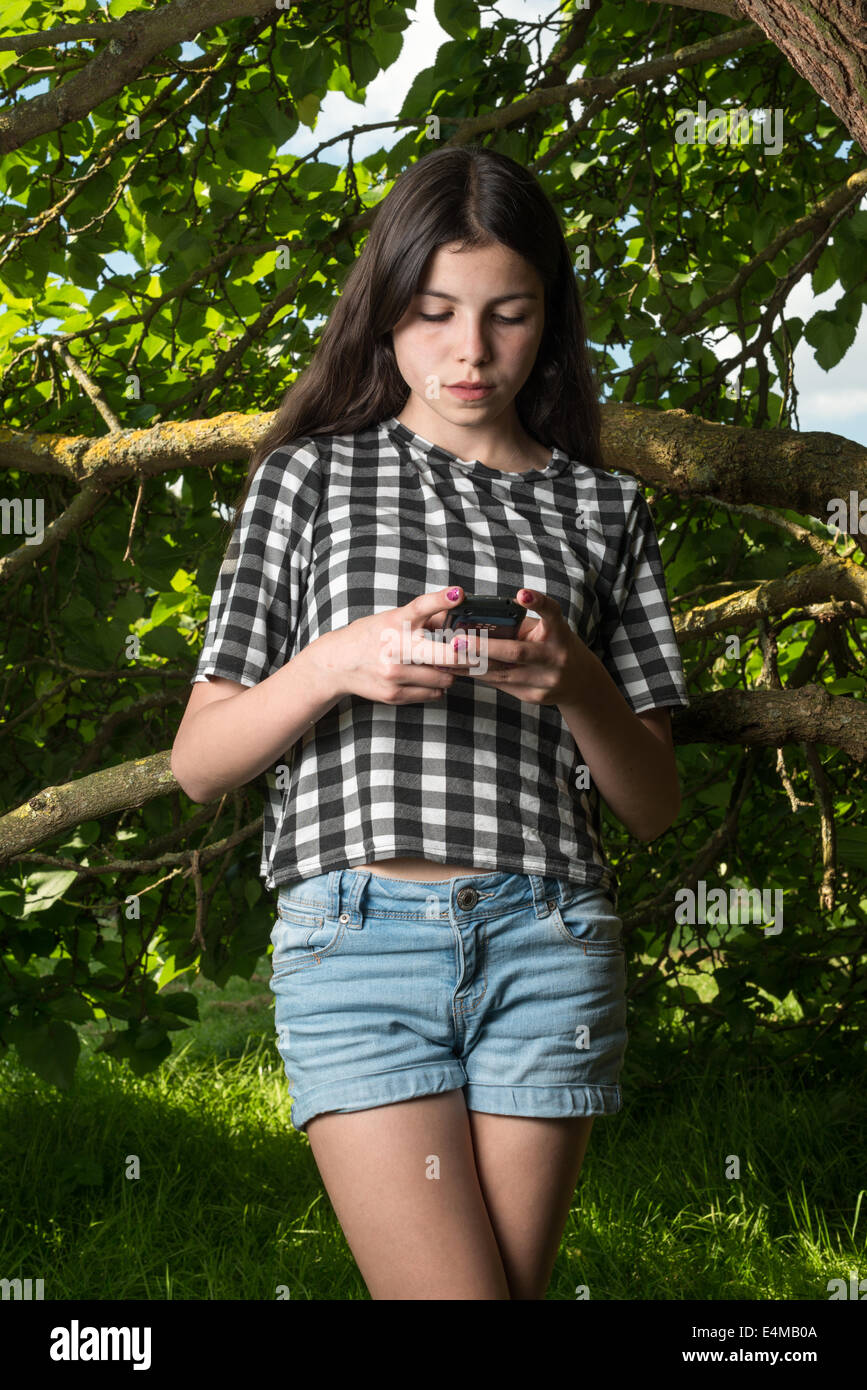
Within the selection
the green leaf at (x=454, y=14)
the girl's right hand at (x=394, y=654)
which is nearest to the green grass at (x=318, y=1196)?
the girl's right hand at (x=394, y=654)

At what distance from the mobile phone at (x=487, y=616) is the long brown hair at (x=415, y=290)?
47cm

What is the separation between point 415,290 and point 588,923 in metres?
0.73

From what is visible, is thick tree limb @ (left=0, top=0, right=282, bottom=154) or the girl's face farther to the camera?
thick tree limb @ (left=0, top=0, right=282, bottom=154)

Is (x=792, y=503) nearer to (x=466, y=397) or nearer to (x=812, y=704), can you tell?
(x=812, y=704)

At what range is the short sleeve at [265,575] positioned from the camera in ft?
4.46

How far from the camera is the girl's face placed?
143 cm

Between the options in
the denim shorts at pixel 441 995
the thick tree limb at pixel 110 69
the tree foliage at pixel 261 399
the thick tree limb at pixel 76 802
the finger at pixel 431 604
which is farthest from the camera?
the tree foliage at pixel 261 399

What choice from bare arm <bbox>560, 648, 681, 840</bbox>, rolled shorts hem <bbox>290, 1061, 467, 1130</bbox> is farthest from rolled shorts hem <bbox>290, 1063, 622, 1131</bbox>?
bare arm <bbox>560, 648, 681, 840</bbox>

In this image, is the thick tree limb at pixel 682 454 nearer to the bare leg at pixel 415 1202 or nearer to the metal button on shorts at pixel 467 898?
the metal button on shorts at pixel 467 898

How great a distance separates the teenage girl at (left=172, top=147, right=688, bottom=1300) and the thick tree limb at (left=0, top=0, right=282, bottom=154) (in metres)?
0.87

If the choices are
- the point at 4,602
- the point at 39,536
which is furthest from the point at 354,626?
the point at 4,602

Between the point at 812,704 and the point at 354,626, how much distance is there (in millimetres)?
772

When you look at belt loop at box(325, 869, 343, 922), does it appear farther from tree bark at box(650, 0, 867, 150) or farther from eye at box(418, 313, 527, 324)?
tree bark at box(650, 0, 867, 150)

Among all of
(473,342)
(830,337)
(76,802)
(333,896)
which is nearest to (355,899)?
(333,896)
